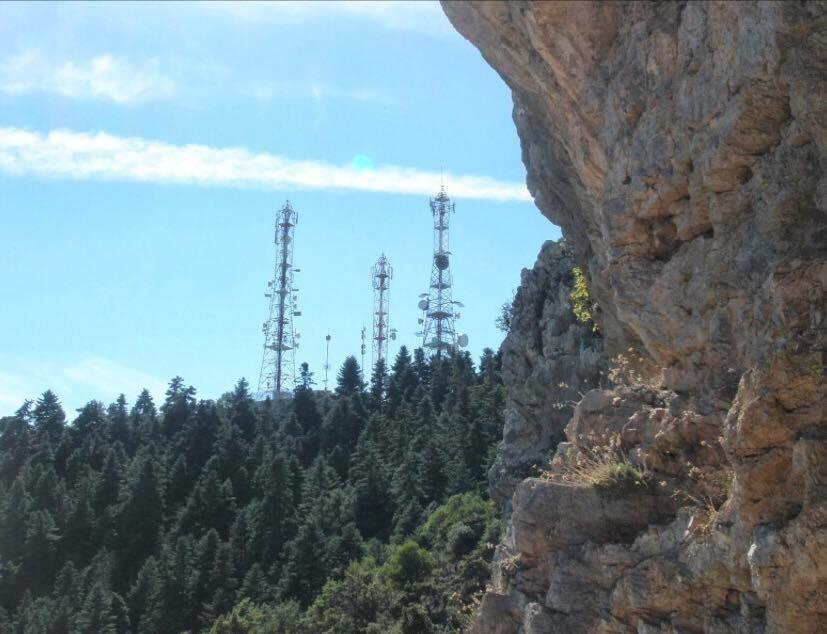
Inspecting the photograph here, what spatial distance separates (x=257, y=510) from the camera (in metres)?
39.3

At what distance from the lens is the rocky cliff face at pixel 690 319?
23.3 feet

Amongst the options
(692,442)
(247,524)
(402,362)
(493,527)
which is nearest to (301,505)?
(247,524)

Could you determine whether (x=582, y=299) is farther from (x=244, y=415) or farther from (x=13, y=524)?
(x=244, y=415)

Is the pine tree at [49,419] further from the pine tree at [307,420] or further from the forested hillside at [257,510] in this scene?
the pine tree at [307,420]

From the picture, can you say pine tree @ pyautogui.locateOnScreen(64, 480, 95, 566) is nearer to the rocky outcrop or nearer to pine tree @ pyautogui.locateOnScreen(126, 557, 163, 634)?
pine tree @ pyautogui.locateOnScreen(126, 557, 163, 634)

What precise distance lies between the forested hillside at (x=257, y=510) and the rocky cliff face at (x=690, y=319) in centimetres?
1093

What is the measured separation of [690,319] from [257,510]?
32.5 metres

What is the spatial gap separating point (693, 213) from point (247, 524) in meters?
33.2

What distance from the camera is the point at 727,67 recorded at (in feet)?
26.4

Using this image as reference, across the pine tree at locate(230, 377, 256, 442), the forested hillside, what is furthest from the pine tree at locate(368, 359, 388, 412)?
the pine tree at locate(230, 377, 256, 442)

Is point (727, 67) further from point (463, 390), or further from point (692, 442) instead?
point (463, 390)

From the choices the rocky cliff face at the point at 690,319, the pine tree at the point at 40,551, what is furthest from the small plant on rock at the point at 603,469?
the pine tree at the point at 40,551

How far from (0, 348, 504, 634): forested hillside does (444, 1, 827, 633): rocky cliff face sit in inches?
431

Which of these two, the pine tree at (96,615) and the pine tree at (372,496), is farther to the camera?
the pine tree at (372,496)
